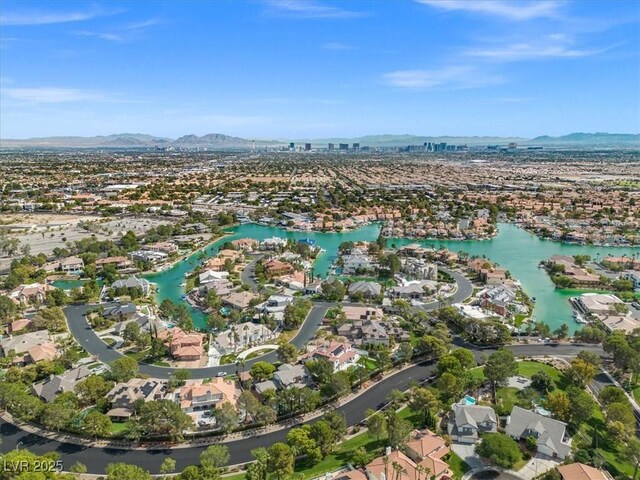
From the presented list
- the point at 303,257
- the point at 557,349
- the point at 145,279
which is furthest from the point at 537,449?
the point at 145,279

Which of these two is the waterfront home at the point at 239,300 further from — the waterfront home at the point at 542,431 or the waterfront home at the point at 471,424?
the waterfront home at the point at 542,431

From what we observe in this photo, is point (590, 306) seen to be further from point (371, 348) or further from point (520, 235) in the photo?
point (520, 235)

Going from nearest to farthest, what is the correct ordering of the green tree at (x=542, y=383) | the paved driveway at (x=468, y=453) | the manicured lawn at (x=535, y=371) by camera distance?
the paved driveway at (x=468, y=453)
the green tree at (x=542, y=383)
the manicured lawn at (x=535, y=371)

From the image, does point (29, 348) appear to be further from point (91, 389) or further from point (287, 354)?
point (287, 354)

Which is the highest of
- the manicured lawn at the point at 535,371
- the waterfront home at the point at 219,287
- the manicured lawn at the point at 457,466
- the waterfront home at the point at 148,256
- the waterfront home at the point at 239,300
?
the waterfront home at the point at 148,256

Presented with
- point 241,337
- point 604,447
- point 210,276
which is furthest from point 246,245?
point 604,447

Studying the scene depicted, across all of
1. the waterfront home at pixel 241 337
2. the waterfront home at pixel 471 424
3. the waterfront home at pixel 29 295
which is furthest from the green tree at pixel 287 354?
the waterfront home at pixel 29 295
